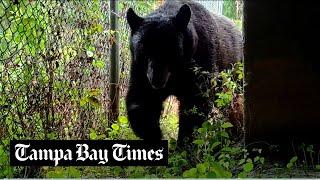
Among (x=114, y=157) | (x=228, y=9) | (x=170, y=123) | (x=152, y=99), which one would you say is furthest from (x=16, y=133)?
(x=228, y=9)

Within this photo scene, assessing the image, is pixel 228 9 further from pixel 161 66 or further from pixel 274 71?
pixel 274 71

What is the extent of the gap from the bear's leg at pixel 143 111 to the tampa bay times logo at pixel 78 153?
3.16 ft

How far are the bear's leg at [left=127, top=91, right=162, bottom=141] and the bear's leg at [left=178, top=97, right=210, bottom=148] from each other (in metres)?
0.13

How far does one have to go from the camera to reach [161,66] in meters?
2.82

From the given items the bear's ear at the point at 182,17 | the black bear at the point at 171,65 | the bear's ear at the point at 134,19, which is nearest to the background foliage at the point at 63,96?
the black bear at the point at 171,65

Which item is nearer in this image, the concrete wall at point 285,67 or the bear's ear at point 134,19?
the concrete wall at point 285,67

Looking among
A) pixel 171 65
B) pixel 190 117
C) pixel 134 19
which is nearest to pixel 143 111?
pixel 190 117

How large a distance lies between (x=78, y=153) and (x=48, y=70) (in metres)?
0.57

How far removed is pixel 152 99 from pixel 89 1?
0.68 metres

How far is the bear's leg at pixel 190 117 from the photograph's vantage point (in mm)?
3027

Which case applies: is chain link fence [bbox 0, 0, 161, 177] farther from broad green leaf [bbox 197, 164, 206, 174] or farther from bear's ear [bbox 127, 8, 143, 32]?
broad green leaf [bbox 197, 164, 206, 174]

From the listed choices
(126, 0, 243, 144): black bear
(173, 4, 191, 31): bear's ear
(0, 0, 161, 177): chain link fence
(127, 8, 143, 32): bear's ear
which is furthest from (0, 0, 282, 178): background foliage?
(173, 4, 191, 31): bear's ear

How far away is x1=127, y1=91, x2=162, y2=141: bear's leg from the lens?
10.4 ft

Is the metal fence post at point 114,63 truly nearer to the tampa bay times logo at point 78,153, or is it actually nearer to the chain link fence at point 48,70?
the chain link fence at point 48,70
